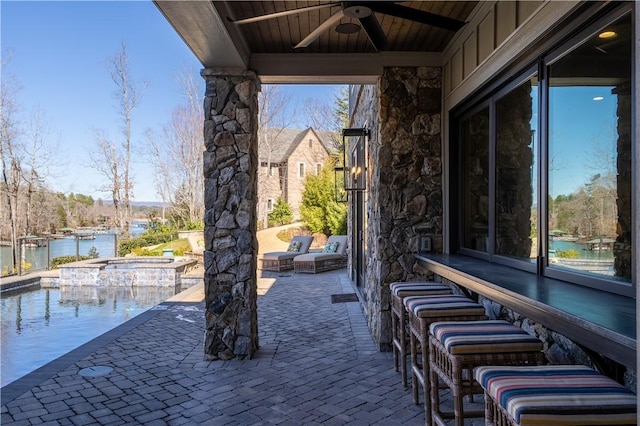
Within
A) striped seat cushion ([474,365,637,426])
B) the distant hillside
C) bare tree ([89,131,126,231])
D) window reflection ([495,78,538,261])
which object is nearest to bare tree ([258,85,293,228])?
the distant hillside

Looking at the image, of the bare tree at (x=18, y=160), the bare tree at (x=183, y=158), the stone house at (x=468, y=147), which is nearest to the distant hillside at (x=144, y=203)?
the bare tree at (x=183, y=158)

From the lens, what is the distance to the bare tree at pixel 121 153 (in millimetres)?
17516

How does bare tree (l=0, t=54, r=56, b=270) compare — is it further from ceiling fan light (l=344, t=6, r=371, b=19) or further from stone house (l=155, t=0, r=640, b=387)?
ceiling fan light (l=344, t=6, r=371, b=19)

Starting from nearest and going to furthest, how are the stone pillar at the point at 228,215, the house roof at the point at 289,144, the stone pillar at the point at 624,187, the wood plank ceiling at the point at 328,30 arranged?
the stone pillar at the point at 624,187 < the wood plank ceiling at the point at 328,30 < the stone pillar at the point at 228,215 < the house roof at the point at 289,144

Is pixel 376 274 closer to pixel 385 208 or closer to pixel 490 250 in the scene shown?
pixel 385 208

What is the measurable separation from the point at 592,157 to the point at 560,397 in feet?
4.50

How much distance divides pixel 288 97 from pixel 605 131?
19.1 metres

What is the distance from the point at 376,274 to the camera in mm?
4426

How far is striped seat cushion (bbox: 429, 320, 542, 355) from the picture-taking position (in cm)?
190

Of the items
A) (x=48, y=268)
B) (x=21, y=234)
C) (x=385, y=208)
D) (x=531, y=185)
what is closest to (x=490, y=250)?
(x=531, y=185)

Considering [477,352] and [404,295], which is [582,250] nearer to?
[477,352]

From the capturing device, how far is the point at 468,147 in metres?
3.87

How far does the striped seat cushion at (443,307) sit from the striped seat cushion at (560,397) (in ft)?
3.59

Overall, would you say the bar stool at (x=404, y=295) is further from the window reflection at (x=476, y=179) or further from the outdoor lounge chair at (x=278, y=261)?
the outdoor lounge chair at (x=278, y=261)
